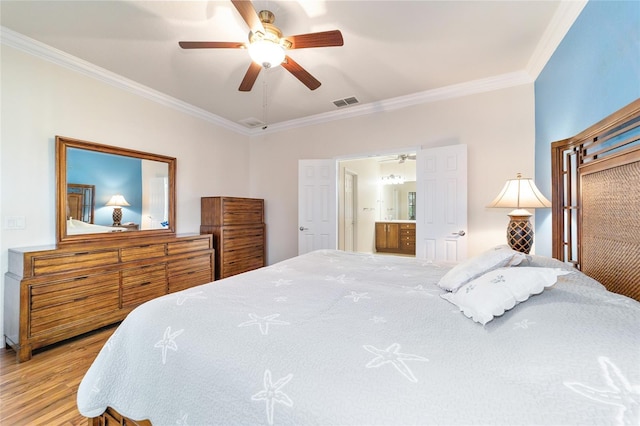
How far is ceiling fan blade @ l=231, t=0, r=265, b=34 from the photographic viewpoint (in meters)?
1.52

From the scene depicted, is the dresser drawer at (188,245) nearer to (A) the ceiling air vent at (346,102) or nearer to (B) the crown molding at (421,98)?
(B) the crown molding at (421,98)

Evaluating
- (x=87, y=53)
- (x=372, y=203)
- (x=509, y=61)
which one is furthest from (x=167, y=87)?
(x=372, y=203)

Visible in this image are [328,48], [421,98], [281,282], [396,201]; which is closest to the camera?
[281,282]

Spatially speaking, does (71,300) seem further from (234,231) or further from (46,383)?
(234,231)

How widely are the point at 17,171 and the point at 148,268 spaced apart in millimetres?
1378

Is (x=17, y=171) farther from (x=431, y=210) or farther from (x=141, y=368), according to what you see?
(x=431, y=210)

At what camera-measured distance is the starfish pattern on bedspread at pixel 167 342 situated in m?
0.97

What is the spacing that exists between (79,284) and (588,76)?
4.25 metres

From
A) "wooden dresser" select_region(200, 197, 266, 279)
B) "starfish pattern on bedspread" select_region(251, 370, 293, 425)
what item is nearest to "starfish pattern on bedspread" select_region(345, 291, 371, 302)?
"starfish pattern on bedspread" select_region(251, 370, 293, 425)

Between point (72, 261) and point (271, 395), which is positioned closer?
point (271, 395)

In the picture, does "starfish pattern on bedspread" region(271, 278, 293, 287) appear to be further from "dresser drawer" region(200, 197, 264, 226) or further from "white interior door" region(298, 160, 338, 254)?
"dresser drawer" region(200, 197, 264, 226)

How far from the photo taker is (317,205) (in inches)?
161

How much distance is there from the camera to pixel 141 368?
1024 mm

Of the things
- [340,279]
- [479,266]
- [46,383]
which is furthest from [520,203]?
[46,383]
